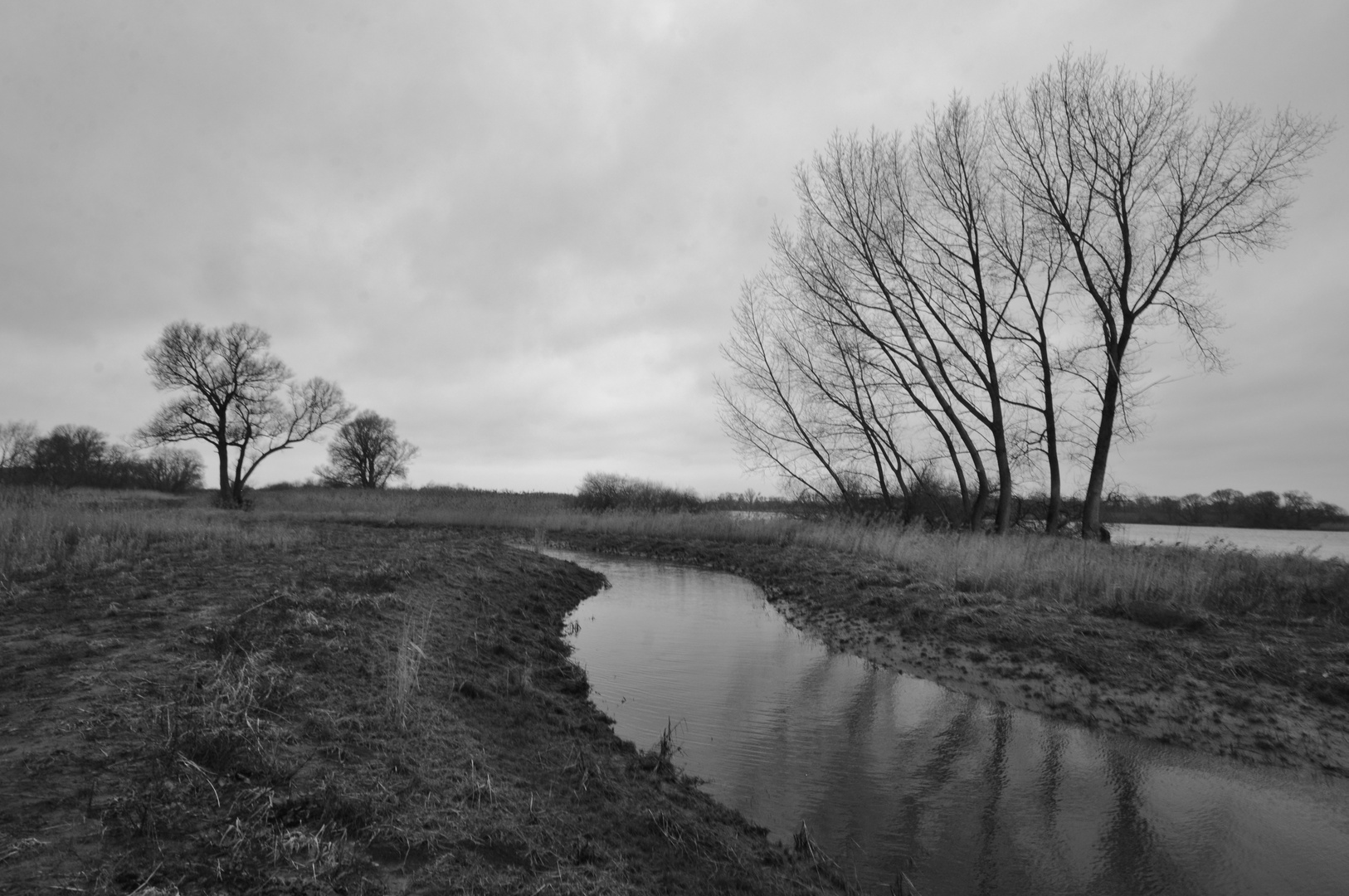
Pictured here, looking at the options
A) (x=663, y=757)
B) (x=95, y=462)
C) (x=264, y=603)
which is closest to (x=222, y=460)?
(x=95, y=462)

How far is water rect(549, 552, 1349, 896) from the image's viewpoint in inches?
165

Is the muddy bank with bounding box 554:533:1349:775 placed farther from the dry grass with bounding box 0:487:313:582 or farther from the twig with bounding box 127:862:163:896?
the dry grass with bounding box 0:487:313:582

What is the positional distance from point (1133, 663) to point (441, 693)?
7.36m

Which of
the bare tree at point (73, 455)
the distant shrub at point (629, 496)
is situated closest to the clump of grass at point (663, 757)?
the distant shrub at point (629, 496)

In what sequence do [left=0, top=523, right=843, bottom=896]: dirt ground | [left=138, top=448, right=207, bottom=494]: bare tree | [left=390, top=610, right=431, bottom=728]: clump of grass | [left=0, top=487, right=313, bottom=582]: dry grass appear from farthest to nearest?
[left=138, top=448, right=207, bottom=494]: bare tree < [left=0, top=487, right=313, bottom=582]: dry grass < [left=390, top=610, right=431, bottom=728]: clump of grass < [left=0, top=523, right=843, bottom=896]: dirt ground

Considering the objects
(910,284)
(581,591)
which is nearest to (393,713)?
(581,591)

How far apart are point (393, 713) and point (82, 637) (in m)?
3.38

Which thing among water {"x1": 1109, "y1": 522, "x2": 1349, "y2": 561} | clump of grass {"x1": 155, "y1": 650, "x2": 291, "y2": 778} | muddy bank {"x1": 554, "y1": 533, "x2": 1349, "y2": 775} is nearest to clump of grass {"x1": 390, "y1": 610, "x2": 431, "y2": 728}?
clump of grass {"x1": 155, "y1": 650, "x2": 291, "y2": 778}

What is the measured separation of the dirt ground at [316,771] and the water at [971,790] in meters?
0.64

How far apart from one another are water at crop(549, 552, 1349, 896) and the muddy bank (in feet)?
1.40

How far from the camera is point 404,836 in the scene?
331cm

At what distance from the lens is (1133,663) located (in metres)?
7.70

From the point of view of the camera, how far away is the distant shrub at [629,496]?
36.7m

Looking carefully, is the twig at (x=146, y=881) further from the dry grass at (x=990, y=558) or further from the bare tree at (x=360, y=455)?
the bare tree at (x=360, y=455)
